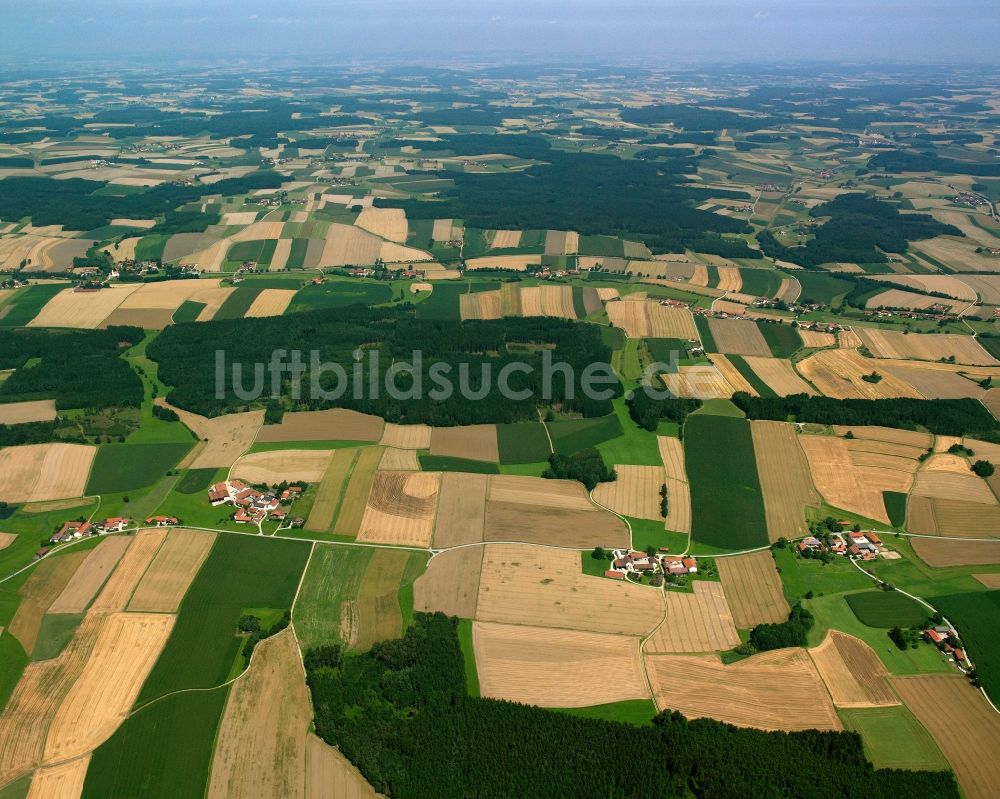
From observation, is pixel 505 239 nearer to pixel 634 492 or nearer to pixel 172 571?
pixel 634 492

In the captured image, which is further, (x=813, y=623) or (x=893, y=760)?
(x=813, y=623)

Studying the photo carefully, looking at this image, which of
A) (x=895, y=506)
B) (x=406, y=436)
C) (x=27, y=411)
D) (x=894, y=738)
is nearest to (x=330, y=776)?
(x=894, y=738)

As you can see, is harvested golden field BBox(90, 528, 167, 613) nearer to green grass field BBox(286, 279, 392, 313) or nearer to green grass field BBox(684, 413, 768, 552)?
green grass field BBox(684, 413, 768, 552)

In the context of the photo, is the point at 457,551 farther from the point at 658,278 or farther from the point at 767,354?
the point at 658,278

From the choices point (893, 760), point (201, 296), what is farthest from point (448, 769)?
point (201, 296)

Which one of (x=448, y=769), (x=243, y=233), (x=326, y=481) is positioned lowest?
(x=243, y=233)

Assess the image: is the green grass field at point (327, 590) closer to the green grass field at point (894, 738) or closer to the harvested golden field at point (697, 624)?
the harvested golden field at point (697, 624)

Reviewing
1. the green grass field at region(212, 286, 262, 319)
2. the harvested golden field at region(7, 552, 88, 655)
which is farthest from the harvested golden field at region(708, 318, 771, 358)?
the harvested golden field at region(7, 552, 88, 655)
